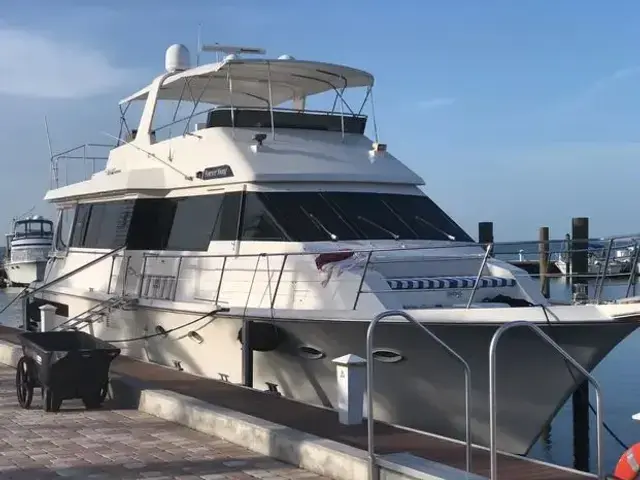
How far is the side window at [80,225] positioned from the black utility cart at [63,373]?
5.75 m

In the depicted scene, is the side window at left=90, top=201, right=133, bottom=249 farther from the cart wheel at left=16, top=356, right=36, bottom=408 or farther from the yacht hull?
the cart wheel at left=16, top=356, right=36, bottom=408

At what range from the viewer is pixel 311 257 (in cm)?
967

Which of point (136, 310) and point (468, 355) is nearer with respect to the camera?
point (468, 355)

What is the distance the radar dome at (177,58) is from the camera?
46.5 ft

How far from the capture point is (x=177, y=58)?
46.6 ft

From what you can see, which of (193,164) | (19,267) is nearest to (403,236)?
(193,164)

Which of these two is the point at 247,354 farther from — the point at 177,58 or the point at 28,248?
the point at 28,248

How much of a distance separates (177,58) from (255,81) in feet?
6.91

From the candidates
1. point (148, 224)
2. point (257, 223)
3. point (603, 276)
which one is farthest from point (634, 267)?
point (148, 224)

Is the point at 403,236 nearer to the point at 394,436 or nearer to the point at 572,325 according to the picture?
the point at 572,325

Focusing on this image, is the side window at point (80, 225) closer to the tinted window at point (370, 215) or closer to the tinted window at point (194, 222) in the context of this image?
the tinted window at point (194, 222)

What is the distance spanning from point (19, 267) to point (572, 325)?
4241 centimetres

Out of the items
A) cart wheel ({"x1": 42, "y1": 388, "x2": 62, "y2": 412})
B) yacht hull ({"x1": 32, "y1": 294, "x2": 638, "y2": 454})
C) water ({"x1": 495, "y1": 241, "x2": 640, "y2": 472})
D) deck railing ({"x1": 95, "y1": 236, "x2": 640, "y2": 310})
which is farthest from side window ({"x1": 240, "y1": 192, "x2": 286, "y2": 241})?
cart wheel ({"x1": 42, "y1": 388, "x2": 62, "y2": 412})

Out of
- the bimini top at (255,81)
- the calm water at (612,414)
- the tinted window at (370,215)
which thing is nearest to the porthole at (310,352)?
the tinted window at (370,215)
